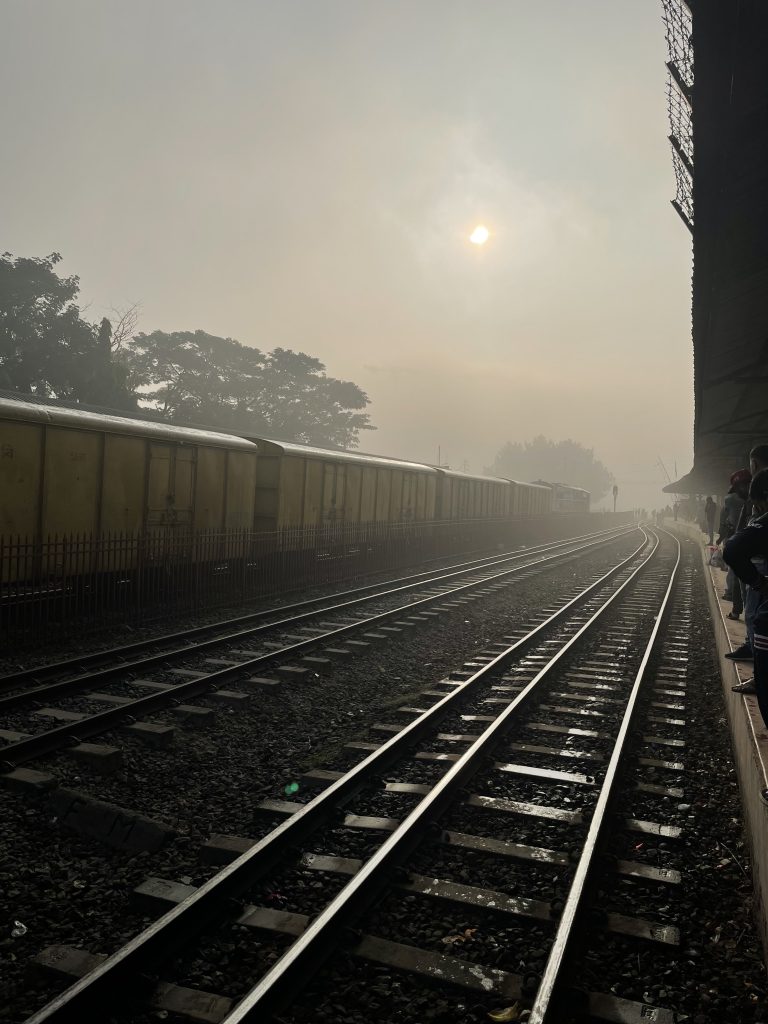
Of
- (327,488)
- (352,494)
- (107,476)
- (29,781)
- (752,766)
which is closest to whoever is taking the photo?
(752,766)

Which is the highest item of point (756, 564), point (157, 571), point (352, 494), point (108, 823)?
point (352, 494)

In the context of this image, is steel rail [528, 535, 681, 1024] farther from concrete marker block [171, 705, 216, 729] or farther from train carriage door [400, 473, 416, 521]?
train carriage door [400, 473, 416, 521]

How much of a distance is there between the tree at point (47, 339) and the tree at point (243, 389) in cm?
929

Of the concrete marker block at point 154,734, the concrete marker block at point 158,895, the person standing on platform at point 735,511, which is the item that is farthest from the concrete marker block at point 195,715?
the person standing on platform at point 735,511

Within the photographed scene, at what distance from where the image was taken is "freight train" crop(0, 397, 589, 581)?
977 centimetres

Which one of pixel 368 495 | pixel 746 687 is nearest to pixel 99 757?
pixel 746 687

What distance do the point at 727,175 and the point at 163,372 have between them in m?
40.2

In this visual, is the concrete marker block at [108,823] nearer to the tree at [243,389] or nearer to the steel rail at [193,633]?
the steel rail at [193,633]

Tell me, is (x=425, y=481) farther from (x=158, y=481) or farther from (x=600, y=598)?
(x=158, y=481)

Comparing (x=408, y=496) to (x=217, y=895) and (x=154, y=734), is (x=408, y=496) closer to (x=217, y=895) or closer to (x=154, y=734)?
(x=154, y=734)

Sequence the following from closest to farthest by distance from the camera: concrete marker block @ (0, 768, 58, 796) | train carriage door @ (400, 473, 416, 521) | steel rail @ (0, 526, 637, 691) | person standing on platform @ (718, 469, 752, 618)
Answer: concrete marker block @ (0, 768, 58, 796) < steel rail @ (0, 526, 637, 691) < person standing on platform @ (718, 469, 752, 618) < train carriage door @ (400, 473, 416, 521)

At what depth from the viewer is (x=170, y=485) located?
12500mm

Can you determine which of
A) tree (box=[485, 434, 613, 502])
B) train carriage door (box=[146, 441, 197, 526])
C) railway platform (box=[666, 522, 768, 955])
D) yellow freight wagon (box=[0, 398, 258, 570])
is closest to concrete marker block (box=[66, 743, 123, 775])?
railway platform (box=[666, 522, 768, 955])

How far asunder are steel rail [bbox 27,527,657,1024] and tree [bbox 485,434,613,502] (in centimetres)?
13564
